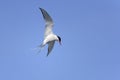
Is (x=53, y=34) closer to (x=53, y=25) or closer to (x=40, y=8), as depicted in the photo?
(x=53, y=25)

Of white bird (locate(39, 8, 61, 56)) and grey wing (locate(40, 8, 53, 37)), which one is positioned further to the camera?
grey wing (locate(40, 8, 53, 37))

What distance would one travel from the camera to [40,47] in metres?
20.8

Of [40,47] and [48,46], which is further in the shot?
[48,46]

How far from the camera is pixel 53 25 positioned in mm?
21922

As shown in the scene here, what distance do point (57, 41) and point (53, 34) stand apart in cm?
76

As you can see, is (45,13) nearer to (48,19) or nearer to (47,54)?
(48,19)

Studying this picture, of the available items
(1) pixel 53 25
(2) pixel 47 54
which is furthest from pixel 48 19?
(2) pixel 47 54

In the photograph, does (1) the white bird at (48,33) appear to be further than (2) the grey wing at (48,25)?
No

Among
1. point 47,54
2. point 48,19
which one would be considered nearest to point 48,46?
point 47,54

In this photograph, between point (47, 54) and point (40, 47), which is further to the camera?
point (47, 54)

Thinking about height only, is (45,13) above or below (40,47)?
above

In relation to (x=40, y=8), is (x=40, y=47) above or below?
below

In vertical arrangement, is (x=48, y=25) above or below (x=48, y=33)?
above

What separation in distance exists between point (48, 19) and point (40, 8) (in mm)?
1016
